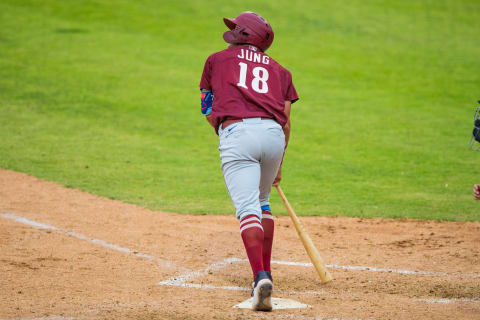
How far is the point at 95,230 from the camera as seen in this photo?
683cm

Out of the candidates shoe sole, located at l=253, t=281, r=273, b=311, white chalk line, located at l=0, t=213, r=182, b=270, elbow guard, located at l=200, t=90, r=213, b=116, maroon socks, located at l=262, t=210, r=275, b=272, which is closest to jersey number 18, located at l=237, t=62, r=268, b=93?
elbow guard, located at l=200, t=90, r=213, b=116

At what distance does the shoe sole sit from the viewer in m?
4.28

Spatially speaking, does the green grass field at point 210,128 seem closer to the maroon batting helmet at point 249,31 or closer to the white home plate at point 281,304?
the white home plate at point 281,304

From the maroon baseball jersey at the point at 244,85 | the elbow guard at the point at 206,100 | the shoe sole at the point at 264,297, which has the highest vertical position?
the maroon baseball jersey at the point at 244,85

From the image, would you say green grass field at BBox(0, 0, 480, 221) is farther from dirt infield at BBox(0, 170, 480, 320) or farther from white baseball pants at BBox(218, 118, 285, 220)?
white baseball pants at BBox(218, 118, 285, 220)

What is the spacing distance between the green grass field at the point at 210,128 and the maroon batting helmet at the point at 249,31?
147 inches

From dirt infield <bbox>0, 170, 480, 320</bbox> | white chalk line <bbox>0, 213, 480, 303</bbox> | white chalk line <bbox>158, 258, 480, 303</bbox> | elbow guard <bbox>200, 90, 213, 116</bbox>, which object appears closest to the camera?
dirt infield <bbox>0, 170, 480, 320</bbox>

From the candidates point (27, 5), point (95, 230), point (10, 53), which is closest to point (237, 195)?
point (95, 230)

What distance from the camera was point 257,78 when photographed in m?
4.62

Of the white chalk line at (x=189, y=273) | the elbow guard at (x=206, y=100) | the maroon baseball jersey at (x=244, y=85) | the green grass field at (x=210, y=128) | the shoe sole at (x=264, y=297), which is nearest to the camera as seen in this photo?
the shoe sole at (x=264, y=297)

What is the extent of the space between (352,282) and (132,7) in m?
18.0

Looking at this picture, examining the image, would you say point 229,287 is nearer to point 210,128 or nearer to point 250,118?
point 250,118

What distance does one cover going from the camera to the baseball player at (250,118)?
4473 mm

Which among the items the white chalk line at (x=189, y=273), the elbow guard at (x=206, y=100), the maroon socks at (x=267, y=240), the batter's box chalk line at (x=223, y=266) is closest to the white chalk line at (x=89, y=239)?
the white chalk line at (x=189, y=273)
